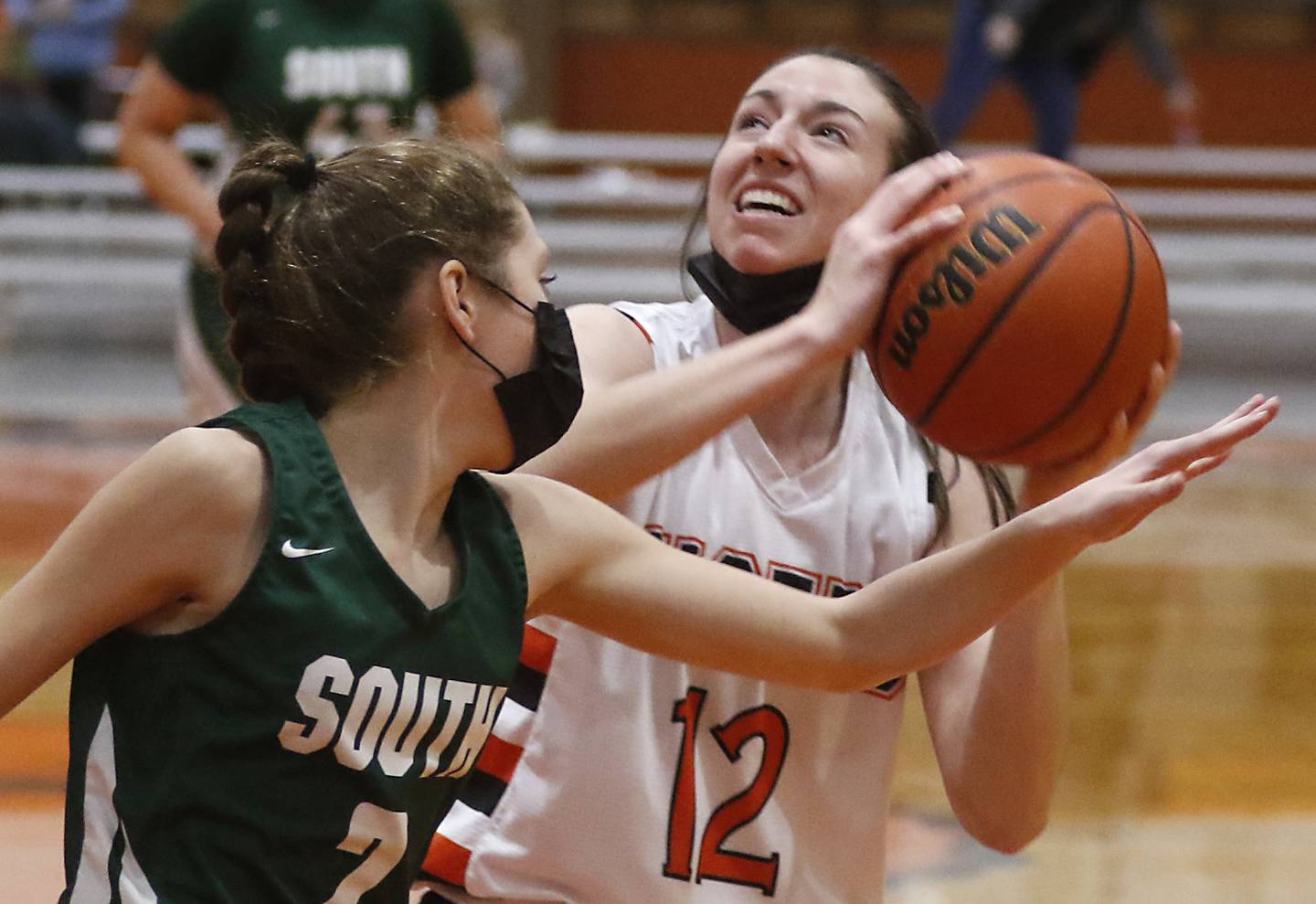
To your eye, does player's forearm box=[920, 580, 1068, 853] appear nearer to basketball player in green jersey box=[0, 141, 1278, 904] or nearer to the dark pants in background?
basketball player in green jersey box=[0, 141, 1278, 904]

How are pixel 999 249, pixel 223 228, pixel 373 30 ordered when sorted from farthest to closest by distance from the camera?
pixel 373 30
pixel 999 249
pixel 223 228

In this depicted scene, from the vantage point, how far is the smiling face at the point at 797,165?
2.35 meters

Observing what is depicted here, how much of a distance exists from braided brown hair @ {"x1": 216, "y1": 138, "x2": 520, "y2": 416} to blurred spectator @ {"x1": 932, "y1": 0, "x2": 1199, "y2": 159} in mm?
7101

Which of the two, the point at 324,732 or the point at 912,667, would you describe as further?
the point at 912,667

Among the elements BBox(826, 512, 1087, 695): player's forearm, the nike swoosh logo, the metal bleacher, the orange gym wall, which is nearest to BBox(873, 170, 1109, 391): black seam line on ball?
BBox(826, 512, 1087, 695): player's forearm

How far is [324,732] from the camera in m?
1.77

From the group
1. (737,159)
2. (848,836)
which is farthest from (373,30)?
(848,836)

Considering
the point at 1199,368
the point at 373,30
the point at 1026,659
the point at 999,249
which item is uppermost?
the point at 999,249

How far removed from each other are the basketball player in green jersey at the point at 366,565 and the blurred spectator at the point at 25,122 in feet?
29.3

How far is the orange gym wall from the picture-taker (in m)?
14.0

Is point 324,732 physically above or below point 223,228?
below

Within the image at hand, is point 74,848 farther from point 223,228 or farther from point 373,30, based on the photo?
point 373,30

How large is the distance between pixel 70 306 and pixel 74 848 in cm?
925

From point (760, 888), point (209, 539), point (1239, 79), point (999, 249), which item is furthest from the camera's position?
point (1239, 79)
